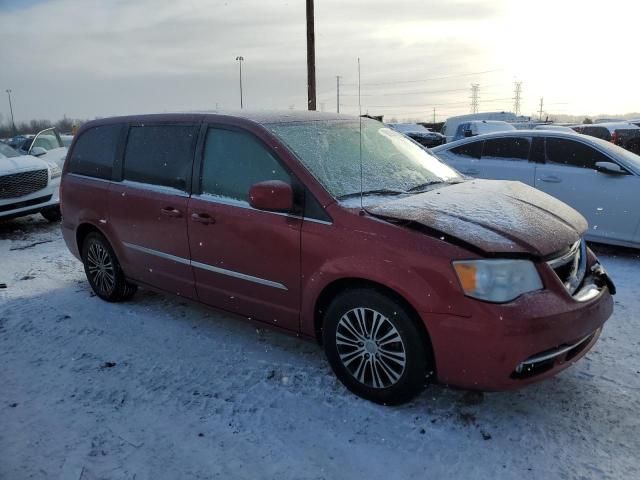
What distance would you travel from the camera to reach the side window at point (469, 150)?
7.37 meters

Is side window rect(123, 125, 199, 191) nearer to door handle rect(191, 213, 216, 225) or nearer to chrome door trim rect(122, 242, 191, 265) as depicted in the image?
door handle rect(191, 213, 216, 225)

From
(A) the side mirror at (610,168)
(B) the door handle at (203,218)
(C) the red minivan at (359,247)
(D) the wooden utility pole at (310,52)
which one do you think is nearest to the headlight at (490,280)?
(C) the red minivan at (359,247)

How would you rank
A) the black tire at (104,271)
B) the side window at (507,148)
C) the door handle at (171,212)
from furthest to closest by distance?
the side window at (507,148) → the black tire at (104,271) → the door handle at (171,212)

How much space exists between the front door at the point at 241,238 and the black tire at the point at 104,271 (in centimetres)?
124

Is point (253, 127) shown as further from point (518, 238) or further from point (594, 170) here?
point (594, 170)

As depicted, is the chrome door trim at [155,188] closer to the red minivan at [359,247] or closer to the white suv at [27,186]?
the red minivan at [359,247]

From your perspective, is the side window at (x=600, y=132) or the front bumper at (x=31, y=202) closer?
the front bumper at (x=31, y=202)

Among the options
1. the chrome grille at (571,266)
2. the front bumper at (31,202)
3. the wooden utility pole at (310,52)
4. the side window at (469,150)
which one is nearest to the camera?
the chrome grille at (571,266)

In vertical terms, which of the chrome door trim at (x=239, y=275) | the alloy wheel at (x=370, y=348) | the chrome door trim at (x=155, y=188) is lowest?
the alloy wheel at (x=370, y=348)

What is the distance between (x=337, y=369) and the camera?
3275 mm

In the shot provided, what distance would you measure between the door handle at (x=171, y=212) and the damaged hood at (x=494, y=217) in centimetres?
157

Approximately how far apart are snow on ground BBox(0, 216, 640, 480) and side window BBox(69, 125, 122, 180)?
1.43 metres

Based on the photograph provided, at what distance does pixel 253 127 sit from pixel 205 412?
6.04 ft

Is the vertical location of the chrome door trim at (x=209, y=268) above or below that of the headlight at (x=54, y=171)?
below
